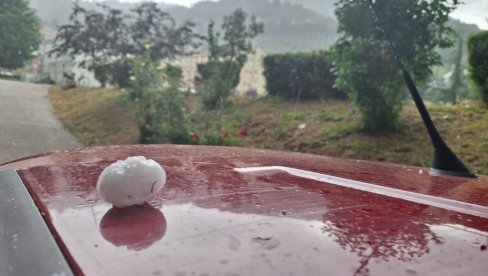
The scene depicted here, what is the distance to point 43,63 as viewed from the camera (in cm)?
2769

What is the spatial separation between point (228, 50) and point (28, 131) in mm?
4977

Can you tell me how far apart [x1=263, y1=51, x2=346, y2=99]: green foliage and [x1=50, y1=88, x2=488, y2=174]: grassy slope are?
0.40 meters

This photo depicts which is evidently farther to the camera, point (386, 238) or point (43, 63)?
point (43, 63)

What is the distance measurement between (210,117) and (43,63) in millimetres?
23960

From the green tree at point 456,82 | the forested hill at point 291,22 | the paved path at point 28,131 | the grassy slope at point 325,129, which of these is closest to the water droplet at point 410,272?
the grassy slope at point 325,129

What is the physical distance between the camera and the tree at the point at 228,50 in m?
9.88

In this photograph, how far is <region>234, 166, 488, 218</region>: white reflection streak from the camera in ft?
4.10

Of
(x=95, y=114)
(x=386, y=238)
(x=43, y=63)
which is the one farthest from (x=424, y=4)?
(x=43, y=63)

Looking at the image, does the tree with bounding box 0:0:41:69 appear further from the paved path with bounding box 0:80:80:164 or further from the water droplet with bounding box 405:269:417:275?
the water droplet with bounding box 405:269:417:275

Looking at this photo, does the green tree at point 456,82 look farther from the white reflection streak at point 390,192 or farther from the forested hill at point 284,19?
the forested hill at point 284,19

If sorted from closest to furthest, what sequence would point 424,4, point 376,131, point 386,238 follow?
point 386,238 < point 424,4 < point 376,131

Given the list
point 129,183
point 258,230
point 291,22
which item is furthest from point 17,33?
point 291,22

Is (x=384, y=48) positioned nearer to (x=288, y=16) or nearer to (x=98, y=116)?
(x=98, y=116)

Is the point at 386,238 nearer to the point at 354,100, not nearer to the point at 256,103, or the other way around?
the point at 354,100
